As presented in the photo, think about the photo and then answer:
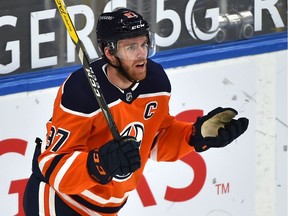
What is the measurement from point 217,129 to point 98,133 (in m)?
0.38

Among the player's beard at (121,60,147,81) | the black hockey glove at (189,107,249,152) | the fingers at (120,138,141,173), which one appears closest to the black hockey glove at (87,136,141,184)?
the fingers at (120,138,141,173)

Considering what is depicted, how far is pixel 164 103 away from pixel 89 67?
0.34 meters

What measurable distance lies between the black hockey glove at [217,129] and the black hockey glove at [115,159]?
15.1 inches


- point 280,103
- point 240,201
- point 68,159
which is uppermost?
point 68,159

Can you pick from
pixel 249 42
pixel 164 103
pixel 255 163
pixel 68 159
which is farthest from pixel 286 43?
pixel 68 159

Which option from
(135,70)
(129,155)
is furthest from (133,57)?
(129,155)

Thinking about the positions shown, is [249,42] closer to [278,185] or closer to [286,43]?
[286,43]

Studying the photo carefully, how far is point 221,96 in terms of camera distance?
504 cm

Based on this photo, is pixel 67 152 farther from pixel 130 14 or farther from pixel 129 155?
pixel 130 14

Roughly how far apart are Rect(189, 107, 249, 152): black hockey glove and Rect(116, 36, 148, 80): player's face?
11.2 inches

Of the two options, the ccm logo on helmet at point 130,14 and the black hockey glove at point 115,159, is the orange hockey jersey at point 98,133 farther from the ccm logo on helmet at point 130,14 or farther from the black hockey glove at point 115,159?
the ccm logo on helmet at point 130,14

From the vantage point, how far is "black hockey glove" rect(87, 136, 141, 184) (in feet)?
12.0

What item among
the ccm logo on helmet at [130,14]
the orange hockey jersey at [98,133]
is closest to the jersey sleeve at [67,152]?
the orange hockey jersey at [98,133]

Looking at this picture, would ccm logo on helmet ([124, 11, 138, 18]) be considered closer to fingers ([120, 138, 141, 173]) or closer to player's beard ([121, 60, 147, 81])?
player's beard ([121, 60, 147, 81])
